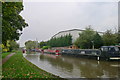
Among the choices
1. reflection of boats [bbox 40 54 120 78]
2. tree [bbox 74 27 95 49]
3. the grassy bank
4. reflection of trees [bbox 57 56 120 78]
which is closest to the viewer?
the grassy bank

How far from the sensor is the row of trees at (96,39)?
126 ft

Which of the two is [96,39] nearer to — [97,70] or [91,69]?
[91,69]

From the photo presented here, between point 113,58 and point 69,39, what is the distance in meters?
50.6

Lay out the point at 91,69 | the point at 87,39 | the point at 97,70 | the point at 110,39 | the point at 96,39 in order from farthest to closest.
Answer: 1. the point at 87,39
2. the point at 96,39
3. the point at 110,39
4. the point at 91,69
5. the point at 97,70

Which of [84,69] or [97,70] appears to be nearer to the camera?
[97,70]

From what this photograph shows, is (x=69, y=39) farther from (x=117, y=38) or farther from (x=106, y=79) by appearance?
(x=106, y=79)

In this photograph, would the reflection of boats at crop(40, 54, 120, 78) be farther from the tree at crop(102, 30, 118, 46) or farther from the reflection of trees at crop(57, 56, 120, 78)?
the tree at crop(102, 30, 118, 46)

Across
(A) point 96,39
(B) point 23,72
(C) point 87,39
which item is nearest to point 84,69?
(B) point 23,72

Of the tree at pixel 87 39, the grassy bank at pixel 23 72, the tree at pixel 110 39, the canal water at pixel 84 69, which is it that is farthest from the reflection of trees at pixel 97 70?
the tree at pixel 87 39

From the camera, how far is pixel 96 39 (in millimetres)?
42125

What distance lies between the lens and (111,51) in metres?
17.4

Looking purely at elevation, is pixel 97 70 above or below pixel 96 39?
below

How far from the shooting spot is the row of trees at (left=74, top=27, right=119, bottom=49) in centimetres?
3847

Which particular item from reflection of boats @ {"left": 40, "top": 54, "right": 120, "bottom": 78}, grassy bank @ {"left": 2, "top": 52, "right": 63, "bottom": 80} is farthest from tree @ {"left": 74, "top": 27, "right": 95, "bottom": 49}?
grassy bank @ {"left": 2, "top": 52, "right": 63, "bottom": 80}
